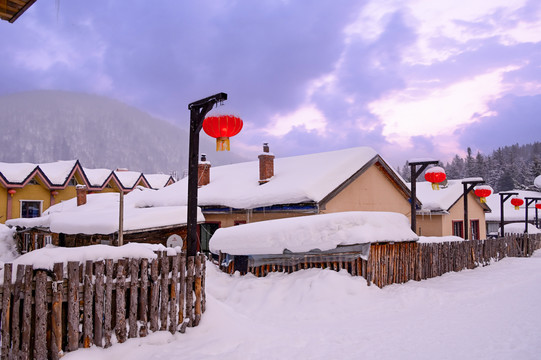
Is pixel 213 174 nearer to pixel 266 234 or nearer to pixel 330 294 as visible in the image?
pixel 266 234

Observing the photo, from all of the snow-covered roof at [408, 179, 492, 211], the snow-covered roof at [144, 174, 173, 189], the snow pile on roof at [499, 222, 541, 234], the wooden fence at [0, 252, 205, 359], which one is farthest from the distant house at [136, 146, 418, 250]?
the snow-covered roof at [144, 174, 173, 189]

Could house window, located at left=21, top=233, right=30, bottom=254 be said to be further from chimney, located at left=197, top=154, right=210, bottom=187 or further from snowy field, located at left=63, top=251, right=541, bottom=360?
snowy field, located at left=63, top=251, right=541, bottom=360

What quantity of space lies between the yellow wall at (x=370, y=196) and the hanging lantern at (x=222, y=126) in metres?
7.28

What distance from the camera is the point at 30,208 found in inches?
1143

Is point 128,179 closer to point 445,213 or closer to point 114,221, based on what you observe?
point 114,221

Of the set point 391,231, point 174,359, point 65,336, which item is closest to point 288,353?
point 174,359

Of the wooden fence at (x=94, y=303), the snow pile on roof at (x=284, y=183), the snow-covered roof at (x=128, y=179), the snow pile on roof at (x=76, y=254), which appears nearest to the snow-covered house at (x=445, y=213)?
the snow pile on roof at (x=284, y=183)

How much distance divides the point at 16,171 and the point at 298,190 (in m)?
24.0

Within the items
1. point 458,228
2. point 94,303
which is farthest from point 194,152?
point 458,228

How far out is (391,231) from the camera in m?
9.85

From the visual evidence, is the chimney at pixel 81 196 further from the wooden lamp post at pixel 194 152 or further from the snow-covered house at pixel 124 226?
the wooden lamp post at pixel 194 152

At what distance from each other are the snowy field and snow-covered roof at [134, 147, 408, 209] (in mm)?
5392

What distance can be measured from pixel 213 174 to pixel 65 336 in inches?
702

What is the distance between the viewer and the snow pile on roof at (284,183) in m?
14.9
